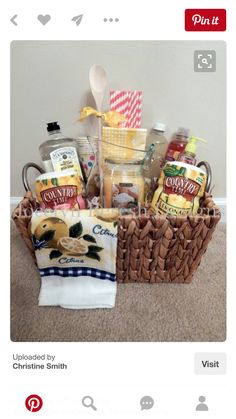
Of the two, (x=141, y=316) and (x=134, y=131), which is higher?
(x=134, y=131)

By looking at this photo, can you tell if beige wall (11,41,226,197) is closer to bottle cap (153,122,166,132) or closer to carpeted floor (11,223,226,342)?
bottle cap (153,122,166,132)

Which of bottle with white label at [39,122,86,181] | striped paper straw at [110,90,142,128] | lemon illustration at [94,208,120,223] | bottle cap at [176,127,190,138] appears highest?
striped paper straw at [110,90,142,128]

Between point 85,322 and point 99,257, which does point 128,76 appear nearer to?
point 99,257

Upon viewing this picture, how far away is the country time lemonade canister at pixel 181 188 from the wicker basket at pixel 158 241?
28 mm

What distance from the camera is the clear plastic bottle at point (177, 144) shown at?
2.23ft

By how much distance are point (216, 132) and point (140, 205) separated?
344 millimetres

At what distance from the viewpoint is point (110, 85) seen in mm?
711

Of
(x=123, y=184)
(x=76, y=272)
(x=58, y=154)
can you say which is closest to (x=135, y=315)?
(x=76, y=272)
